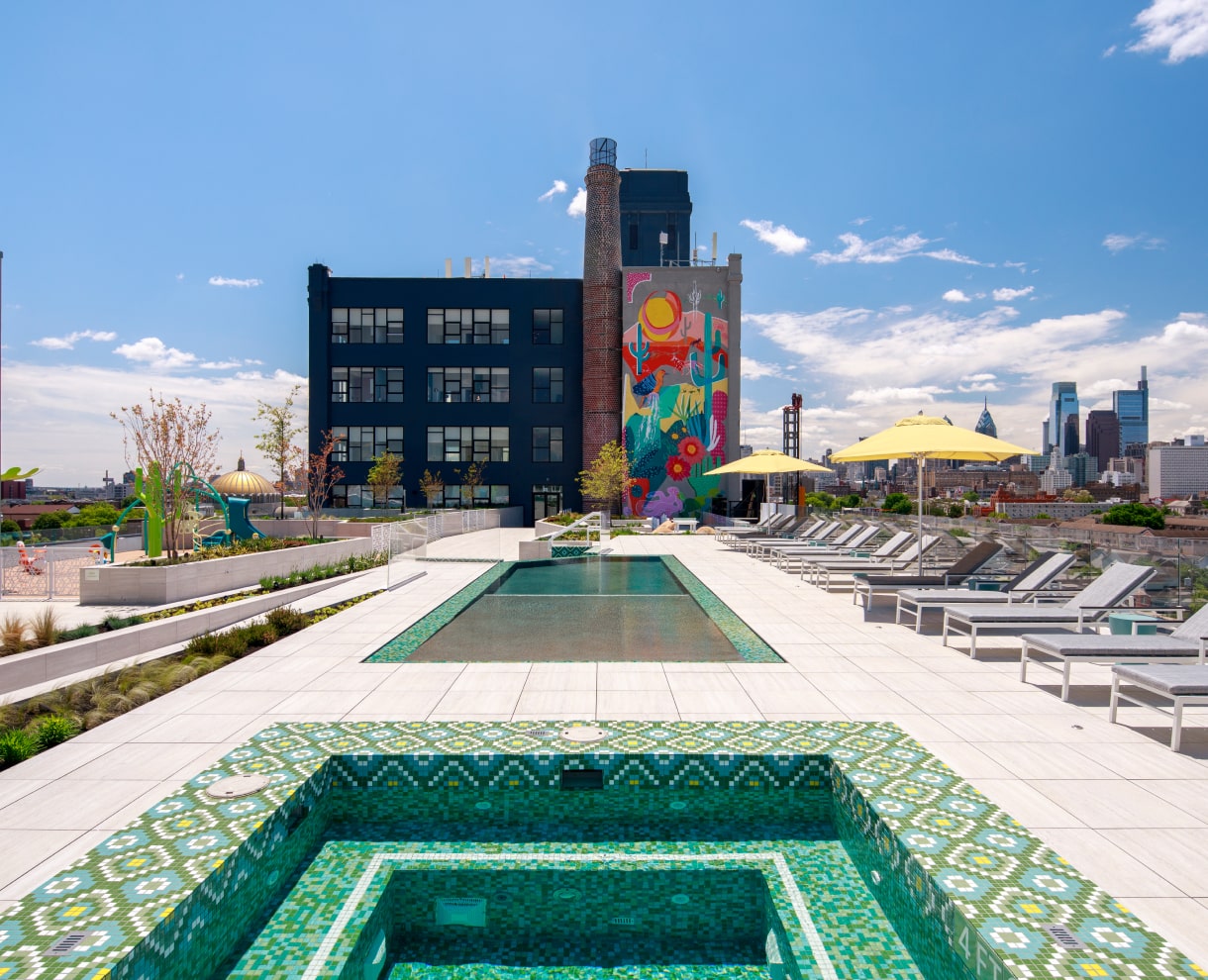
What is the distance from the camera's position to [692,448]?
32.6m

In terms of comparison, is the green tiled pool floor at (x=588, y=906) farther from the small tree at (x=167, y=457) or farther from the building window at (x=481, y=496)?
the building window at (x=481, y=496)

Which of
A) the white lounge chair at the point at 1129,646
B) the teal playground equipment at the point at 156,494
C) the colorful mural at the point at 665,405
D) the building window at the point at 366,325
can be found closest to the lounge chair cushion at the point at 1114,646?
the white lounge chair at the point at 1129,646

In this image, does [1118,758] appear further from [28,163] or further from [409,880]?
[28,163]

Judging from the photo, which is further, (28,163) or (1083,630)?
(28,163)

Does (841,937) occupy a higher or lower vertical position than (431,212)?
lower

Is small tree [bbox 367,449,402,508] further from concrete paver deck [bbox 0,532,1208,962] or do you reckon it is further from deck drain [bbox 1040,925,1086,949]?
deck drain [bbox 1040,925,1086,949]

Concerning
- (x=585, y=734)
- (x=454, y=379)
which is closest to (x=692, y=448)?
(x=454, y=379)

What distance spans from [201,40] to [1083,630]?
1571 centimetres

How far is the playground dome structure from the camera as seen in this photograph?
90.4ft

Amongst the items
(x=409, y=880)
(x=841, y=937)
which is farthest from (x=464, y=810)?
(x=841, y=937)

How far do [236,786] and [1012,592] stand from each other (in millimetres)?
8655

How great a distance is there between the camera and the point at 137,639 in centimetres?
766

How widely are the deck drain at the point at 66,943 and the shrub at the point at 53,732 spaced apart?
3.01 m

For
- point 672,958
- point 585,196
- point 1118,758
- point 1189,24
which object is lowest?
Result: point 672,958
